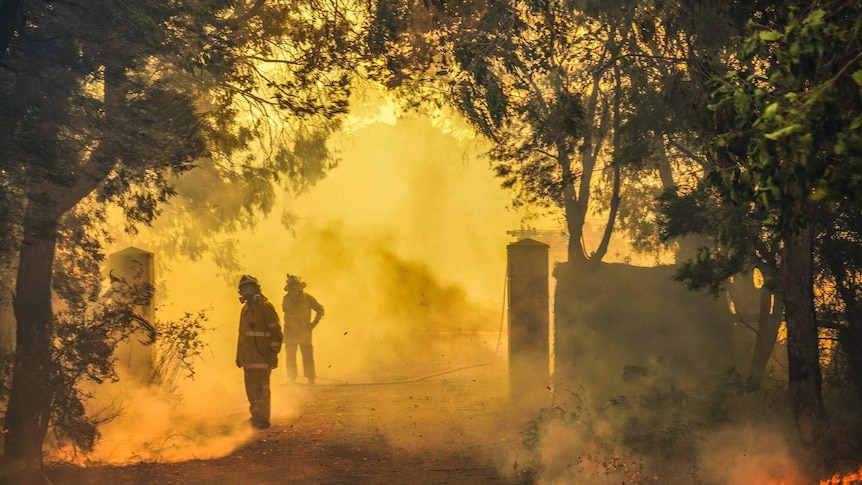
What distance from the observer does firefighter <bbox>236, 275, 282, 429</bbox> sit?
40.0 ft

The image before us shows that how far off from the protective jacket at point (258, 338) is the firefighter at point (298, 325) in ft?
15.2

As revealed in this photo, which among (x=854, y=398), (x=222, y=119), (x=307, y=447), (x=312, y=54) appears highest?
(x=312, y=54)

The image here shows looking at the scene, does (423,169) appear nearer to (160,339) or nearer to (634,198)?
(634,198)

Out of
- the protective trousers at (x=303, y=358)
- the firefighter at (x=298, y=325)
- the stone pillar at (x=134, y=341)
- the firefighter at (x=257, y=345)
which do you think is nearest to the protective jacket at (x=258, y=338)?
the firefighter at (x=257, y=345)

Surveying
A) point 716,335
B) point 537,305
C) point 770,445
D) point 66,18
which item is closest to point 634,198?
point 716,335

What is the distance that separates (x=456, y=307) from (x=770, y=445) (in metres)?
23.4

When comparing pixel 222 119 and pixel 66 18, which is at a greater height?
pixel 66 18

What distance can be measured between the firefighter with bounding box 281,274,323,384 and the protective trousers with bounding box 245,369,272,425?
4654 millimetres

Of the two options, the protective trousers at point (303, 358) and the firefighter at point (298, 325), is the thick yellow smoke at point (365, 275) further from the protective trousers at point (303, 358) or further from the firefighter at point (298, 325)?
the firefighter at point (298, 325)

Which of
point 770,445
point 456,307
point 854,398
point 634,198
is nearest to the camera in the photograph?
point 770,445

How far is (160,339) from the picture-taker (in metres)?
14.7

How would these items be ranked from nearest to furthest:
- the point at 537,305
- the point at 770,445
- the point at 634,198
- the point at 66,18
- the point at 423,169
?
the point at 770,445, the point at 66,18, the point at 537,305, the point at 634,198, the point at 423,169

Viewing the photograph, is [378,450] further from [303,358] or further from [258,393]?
[303,358]

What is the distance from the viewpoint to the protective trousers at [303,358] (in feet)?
56.9
